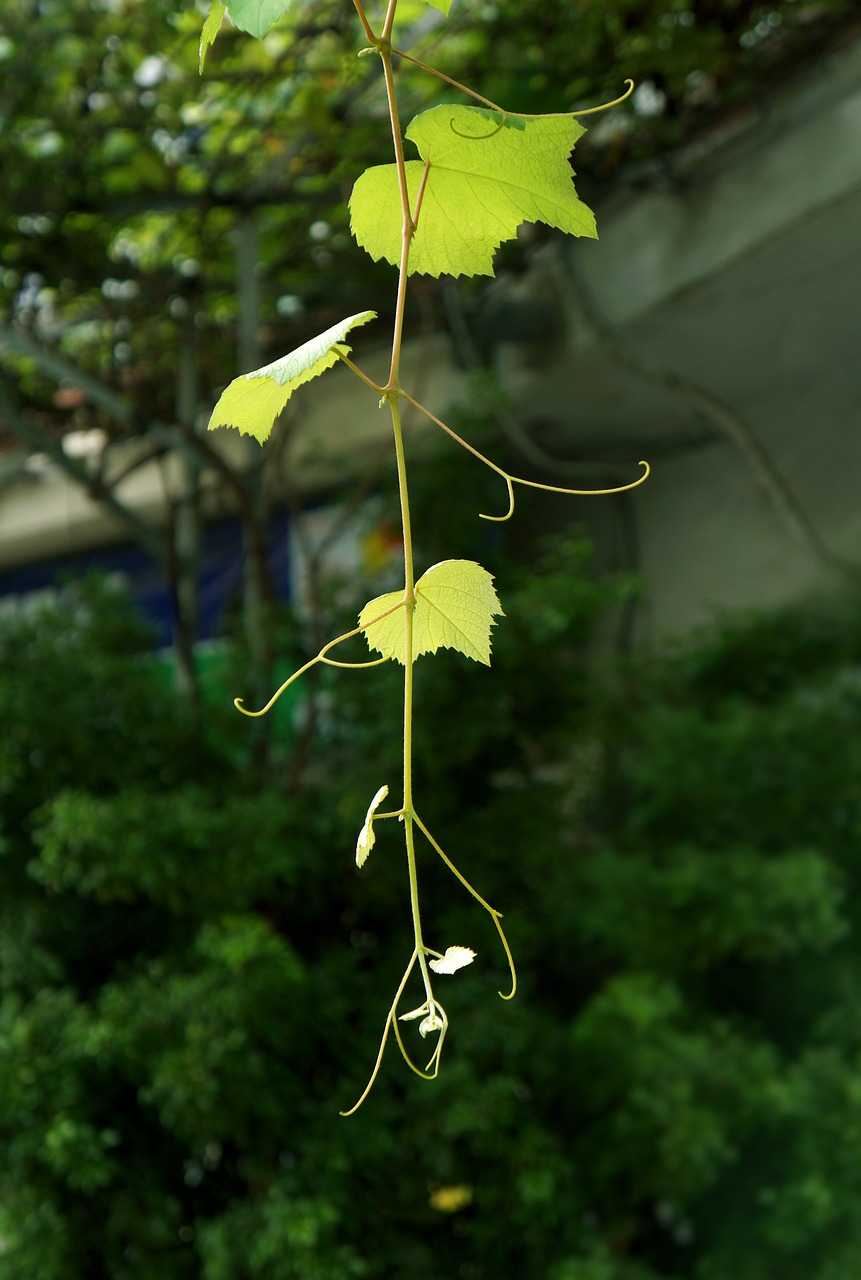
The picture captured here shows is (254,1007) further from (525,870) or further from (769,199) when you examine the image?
(769,199)

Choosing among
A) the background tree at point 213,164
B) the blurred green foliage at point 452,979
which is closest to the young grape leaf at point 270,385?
the background tree at point 213,164

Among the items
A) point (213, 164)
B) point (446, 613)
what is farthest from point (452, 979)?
point (446, 613)

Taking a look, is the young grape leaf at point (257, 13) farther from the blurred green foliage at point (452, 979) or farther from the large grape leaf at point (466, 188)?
the blurred green foliage at point (452, 979)

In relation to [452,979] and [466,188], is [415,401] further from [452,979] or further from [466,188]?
[452,979]

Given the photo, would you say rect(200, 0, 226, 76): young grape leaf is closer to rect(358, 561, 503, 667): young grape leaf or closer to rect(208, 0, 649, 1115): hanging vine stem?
rect(208, 0, 649, 1115): hanging vine stem

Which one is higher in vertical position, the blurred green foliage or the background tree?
the background tree

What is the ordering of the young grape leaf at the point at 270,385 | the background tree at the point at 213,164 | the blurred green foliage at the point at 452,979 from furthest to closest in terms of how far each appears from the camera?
the background tree at the point at 213,164 < the blurred green foliage at the point at 452,979 < the young grape leaf at the point at 270,385

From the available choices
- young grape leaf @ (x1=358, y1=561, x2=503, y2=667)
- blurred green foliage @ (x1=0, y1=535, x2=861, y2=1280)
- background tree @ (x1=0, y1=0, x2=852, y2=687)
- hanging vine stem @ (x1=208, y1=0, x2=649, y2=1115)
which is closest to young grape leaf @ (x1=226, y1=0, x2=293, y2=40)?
hanging vine stem @ (x1=208, y1=0, x2=649, y2=1115)
